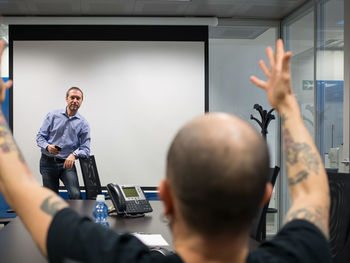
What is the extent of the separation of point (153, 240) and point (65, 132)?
4081 millimetres

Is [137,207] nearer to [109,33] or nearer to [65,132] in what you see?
[65,132]

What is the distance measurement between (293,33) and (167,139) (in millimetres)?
2477

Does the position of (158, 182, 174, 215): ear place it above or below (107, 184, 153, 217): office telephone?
above

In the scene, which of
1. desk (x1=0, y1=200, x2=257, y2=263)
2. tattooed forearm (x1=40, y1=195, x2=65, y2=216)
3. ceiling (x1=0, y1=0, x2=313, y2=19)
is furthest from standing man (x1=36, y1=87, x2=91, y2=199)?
tattooed forearm (x1=40, y1=195, x2=65, y2=216)

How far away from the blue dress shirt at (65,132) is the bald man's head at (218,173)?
5.42m

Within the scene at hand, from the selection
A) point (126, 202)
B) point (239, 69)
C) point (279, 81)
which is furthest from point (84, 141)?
point (279, 81)

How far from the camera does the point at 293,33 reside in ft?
23.0

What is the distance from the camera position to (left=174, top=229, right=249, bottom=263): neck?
0.67m

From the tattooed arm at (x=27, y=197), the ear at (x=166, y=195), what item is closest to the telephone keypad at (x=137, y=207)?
the tattooed arm at (x=27, y=197)

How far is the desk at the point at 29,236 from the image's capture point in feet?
6.50

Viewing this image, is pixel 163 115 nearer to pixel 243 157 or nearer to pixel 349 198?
pixel 349 198

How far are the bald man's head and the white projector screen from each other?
20.9 ft

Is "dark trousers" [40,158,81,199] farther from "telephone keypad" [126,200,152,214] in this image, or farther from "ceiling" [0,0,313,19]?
"telephone keypad" [126,200,152,214]

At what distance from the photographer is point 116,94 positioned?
23.1ft
